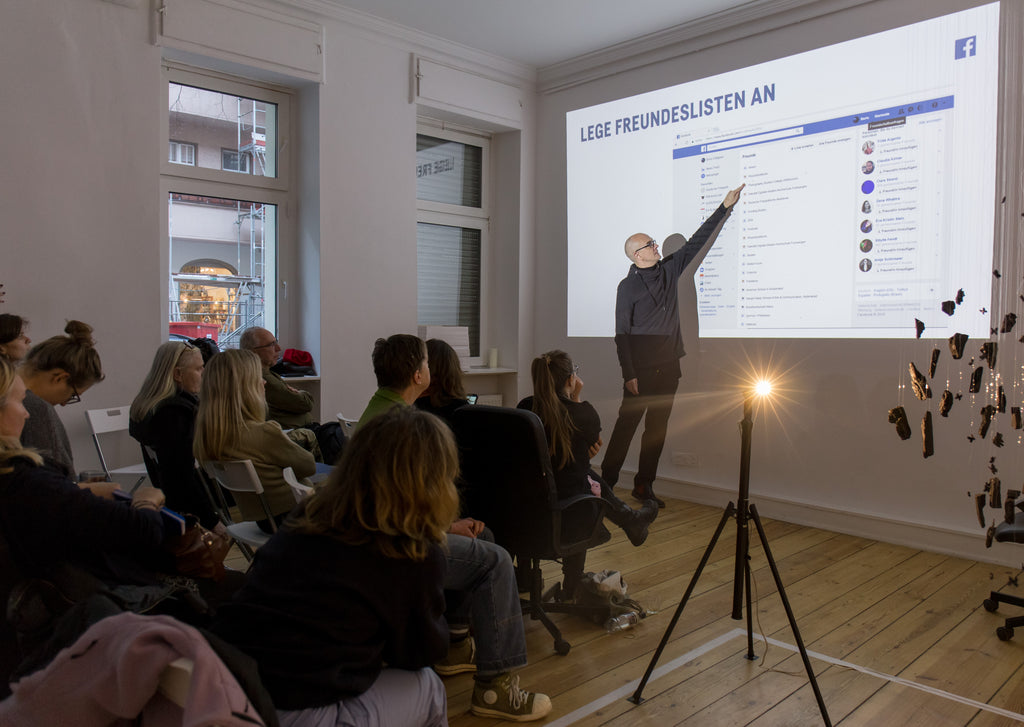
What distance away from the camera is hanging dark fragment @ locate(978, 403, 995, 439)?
3.74m

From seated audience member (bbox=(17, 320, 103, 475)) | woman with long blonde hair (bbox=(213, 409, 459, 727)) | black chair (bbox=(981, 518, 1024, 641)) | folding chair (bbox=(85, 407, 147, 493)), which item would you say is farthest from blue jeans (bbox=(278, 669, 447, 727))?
folding chair (bbox=(85, 407, 147, 493))

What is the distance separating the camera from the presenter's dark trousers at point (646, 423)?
5176 millimetres

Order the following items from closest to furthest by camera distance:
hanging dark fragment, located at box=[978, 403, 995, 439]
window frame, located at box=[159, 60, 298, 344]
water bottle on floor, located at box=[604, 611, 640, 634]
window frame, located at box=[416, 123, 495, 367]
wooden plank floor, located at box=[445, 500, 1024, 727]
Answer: wooden plank floor, located at box=[445, 500, 1024, 727] < water bottle on floor, located at box=[604, 611, 640, 634] < hanging dark fragment, located at box=[978, 403, 995, 439] < window frame, located at box=[159, 60, 298, 344] < window frame, located at box=[416, 123, 495, 367]

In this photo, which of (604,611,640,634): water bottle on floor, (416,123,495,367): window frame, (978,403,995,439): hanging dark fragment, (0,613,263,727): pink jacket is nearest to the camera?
(0,613,263,727): pink jacket

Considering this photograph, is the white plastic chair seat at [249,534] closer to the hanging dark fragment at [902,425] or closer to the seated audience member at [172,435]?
the seated audience member at [172,435]

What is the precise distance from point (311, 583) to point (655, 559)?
2.76 m

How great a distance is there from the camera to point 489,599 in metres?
2.18

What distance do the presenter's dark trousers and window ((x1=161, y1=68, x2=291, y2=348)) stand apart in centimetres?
254

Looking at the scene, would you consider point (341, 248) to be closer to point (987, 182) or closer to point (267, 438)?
point (267, 438)

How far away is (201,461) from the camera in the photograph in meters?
2.72

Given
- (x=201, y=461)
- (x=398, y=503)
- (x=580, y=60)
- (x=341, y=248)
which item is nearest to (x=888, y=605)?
(x=398, y=503)

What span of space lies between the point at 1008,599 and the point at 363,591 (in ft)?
9.53

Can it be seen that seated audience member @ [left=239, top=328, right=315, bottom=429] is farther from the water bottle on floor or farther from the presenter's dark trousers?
the presenter's dark trousers

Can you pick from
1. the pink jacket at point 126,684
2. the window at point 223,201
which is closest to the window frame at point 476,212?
the window at point 223,201
